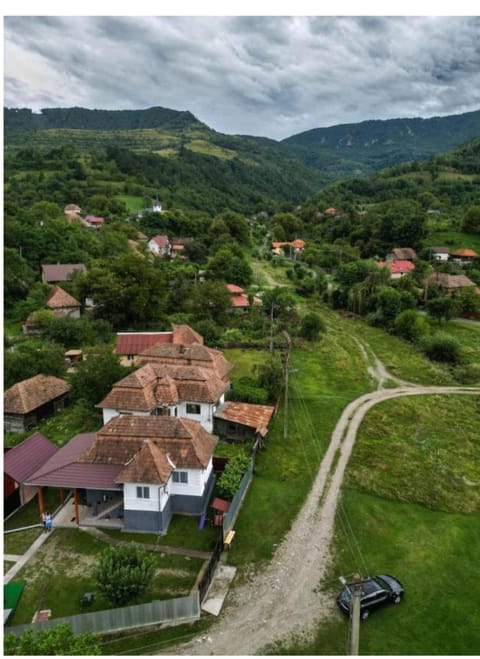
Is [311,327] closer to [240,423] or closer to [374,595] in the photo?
[240,423]

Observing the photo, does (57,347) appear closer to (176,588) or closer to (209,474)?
(209,474)

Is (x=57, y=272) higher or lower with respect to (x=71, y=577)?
higher

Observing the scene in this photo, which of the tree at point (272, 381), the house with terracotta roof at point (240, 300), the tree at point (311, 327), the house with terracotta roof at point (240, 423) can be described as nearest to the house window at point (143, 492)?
the house with terracotta roof at point (240, 423)

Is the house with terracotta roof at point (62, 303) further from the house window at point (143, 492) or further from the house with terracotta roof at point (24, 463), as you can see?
the house window at point (143, 492)

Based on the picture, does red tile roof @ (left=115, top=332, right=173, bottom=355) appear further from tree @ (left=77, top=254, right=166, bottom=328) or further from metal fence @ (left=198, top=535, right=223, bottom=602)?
metal fence @ (left=198, top=535, right=223, bottom=602)

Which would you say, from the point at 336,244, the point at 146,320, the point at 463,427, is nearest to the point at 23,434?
the point at 146,320

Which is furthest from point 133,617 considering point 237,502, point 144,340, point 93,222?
point 93,222
